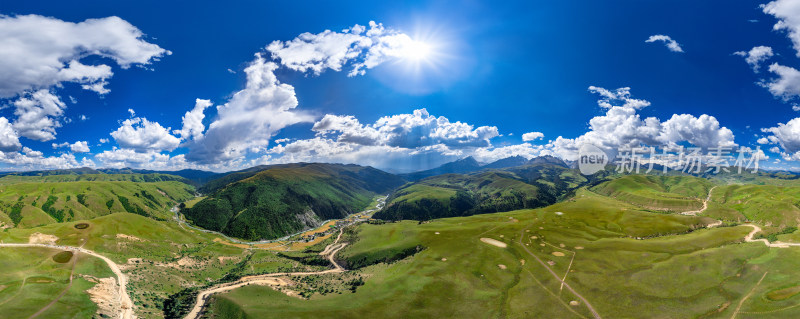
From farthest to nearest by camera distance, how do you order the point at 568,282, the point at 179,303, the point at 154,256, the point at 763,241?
the point at 154,256
the point at 763,241
the point at 179,303
the point at 568,282

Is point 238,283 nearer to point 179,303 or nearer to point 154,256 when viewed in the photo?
point 179,303

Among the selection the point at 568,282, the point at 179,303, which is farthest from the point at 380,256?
the point at 568,282

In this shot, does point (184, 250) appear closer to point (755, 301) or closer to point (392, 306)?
point (392, 306)

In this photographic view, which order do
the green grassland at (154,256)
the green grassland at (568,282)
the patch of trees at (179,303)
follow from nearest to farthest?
1. the green grassland at (568,282)
2. the patch of trees at (179,303)
3. the green grassland at (154,256)

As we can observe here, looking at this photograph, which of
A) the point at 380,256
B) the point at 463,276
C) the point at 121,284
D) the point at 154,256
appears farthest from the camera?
the point at 154,256

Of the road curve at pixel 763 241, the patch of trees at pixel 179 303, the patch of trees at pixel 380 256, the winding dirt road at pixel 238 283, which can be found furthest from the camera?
the patch of trees at pixel 380 256

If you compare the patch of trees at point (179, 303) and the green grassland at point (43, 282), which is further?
the patch of trees at point (179, 303)

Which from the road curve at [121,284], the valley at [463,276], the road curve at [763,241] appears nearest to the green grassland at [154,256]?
the valley at [463,276]

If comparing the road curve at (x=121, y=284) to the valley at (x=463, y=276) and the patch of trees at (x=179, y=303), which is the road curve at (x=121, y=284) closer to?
the valley at (x=463, y=276)
